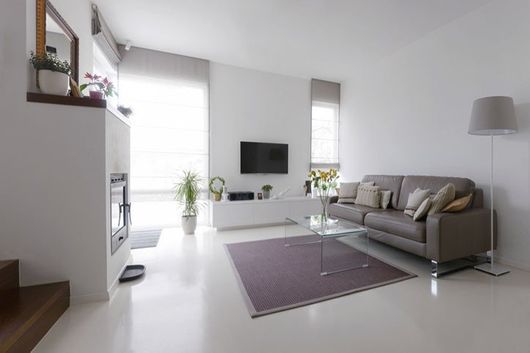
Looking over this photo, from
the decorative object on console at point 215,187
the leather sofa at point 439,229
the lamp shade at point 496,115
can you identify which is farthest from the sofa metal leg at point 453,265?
the decorative object on console at point 215,187

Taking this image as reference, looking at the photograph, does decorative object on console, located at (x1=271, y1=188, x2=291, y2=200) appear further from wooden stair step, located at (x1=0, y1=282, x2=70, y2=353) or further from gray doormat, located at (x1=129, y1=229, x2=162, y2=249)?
wooden stair step, located at (x1=0, y1=282, x2=70, y2=353)

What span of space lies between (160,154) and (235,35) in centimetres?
225

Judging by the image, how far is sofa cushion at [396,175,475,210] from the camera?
266 cm

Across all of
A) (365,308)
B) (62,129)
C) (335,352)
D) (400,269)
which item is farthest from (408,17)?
(62,129)

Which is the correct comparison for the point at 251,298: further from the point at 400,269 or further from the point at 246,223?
the point at 246,223

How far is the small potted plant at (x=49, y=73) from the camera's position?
5.53ft

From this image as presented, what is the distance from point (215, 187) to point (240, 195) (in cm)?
52

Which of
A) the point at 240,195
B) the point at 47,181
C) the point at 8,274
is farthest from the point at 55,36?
the point at 240,195

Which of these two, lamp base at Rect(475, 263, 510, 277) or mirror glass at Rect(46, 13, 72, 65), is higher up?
mirror glass at Rect(46, 13, 72, 65)

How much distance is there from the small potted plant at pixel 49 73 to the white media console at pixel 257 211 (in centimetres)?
256

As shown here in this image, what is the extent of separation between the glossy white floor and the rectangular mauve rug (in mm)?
94

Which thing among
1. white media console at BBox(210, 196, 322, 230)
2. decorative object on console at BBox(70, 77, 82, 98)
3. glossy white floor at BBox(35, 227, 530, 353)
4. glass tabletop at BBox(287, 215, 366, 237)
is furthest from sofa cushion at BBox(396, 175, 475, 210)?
decorative object on console at BBox(70, 77, 82, 98)

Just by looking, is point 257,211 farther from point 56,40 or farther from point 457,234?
point 56,40

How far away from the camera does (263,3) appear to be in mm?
2736
